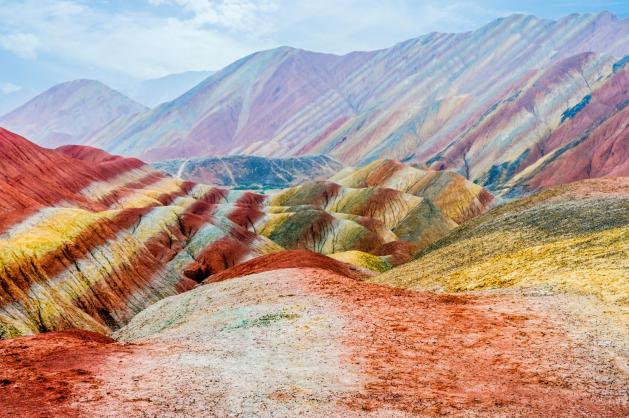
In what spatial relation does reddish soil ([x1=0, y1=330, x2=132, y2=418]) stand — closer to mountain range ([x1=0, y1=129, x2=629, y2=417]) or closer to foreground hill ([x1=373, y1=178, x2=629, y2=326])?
mountain range ([x1=0, y1=129, x2=629, y2=417])

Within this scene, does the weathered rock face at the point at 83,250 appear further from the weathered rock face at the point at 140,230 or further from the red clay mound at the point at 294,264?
the red clay mound at the point at 294,264

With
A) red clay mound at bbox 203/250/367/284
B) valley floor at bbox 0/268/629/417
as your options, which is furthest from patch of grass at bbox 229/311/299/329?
red clay mound at bbox 203/250/367/284

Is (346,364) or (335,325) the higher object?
(335,325)

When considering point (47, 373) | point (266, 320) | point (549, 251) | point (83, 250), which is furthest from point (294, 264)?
point (47, 373)

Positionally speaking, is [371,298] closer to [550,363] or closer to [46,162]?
[550,363]

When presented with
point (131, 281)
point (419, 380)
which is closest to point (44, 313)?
point (131, 281)

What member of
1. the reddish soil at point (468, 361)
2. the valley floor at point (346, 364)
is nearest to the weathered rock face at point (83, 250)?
the valley floor at point (346, 364)

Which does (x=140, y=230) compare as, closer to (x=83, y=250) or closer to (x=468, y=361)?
(x=83, y=250)
